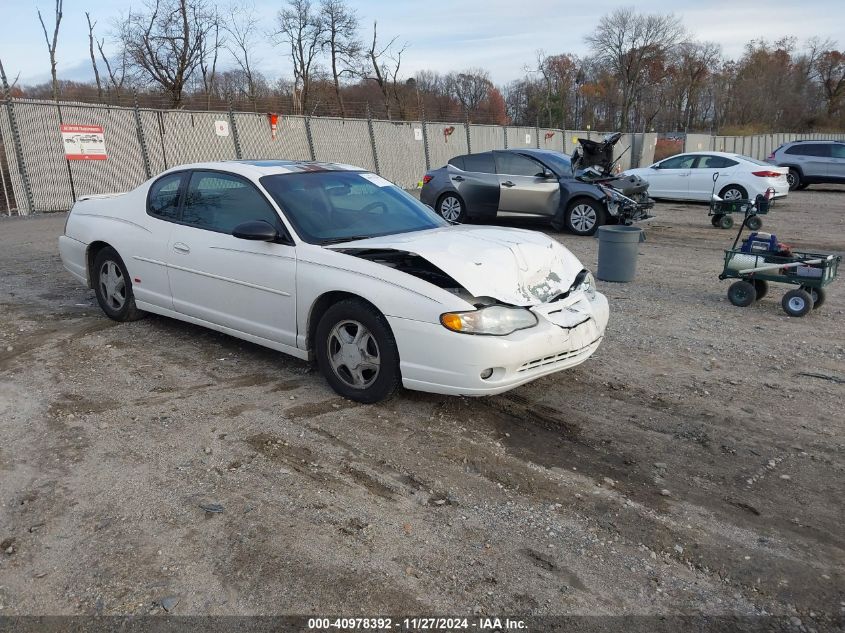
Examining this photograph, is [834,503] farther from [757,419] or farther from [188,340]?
[188,340]

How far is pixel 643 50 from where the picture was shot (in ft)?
235

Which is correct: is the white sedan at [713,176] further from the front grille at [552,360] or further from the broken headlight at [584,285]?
the front grille at [552,360]

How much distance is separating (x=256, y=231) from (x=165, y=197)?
1.56m

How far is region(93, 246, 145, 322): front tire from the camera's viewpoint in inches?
237

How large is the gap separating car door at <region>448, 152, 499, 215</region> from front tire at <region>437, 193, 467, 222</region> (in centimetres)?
14

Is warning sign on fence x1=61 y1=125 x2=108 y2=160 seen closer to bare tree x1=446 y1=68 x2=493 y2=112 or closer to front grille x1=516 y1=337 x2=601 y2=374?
front grille x1=516 y1=337 x2=601 y2=374

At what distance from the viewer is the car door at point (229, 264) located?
15.3ft

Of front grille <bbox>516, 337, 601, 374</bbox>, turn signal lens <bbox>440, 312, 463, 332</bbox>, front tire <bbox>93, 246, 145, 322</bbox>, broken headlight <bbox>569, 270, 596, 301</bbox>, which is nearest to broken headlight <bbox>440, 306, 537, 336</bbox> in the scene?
turn signal lens <bbox>440, 312, 463, 332</bbox>

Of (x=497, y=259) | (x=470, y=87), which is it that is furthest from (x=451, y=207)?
(x=470, y=87)

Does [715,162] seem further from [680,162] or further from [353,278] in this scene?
[353,278]

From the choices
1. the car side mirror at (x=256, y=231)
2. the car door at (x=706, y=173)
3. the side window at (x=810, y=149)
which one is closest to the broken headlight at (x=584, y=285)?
the car side mirror at (x=256, y=231)

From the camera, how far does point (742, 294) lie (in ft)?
23.5

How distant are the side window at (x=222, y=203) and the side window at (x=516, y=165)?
27.8 feet

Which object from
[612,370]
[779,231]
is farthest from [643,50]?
[612,370]
